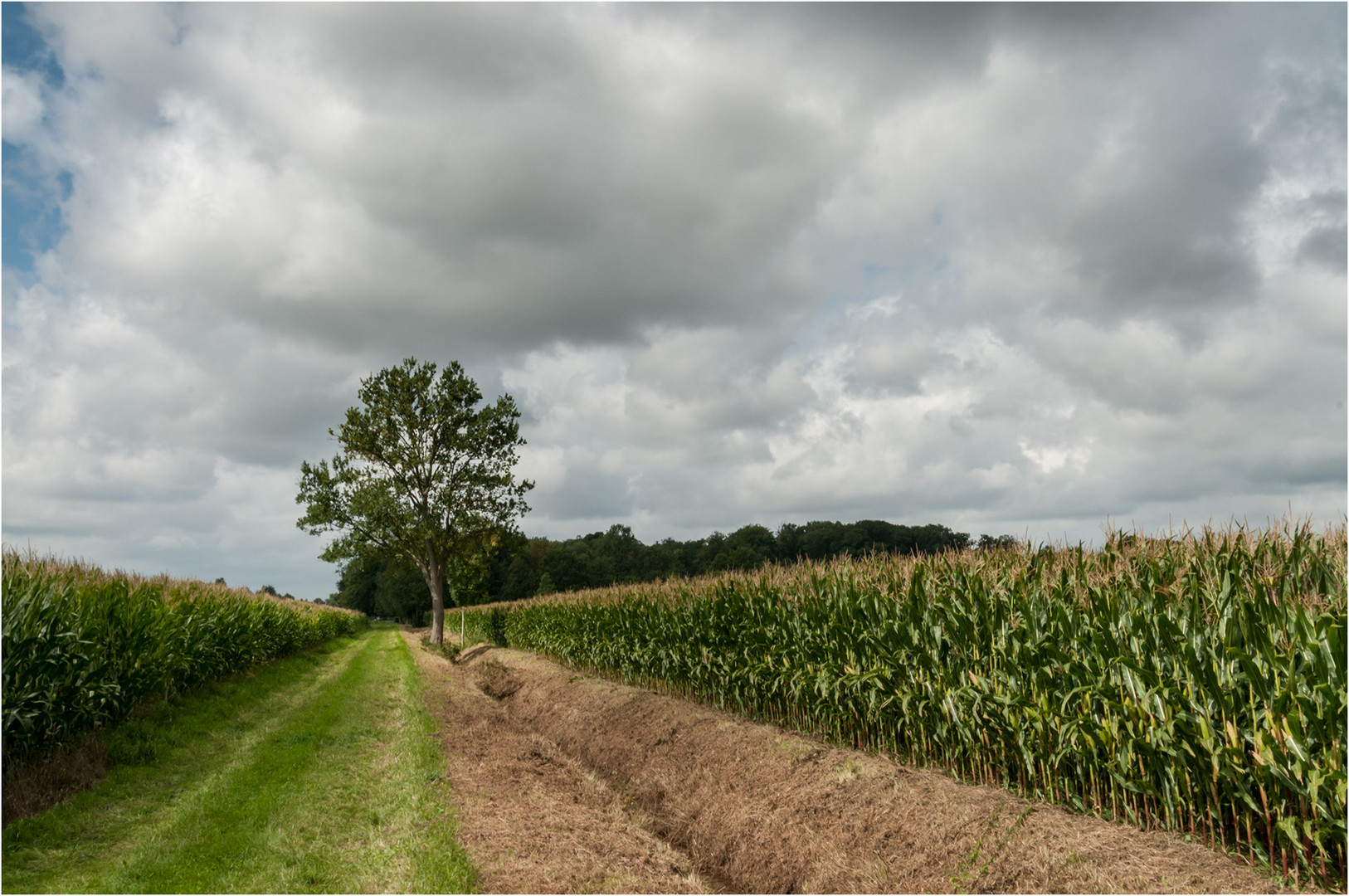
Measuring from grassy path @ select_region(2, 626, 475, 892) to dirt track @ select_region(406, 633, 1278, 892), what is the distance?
0.56 m

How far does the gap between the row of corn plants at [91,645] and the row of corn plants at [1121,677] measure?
8918mm

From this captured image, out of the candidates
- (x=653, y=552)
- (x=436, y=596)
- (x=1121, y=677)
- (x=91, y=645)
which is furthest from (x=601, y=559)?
(x=1121, y=677)

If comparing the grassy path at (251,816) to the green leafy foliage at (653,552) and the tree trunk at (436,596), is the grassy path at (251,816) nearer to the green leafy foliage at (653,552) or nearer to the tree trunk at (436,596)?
the green leafy foliage at (653,552)

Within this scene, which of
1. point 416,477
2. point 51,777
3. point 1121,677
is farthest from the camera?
point 416,477

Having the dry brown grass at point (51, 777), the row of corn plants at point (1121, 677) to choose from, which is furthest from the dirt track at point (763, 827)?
the dry brown grass at point (51, 777)

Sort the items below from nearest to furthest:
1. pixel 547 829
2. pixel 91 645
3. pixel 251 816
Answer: pixel 547 829
pixel 251 816
pixel 91 645

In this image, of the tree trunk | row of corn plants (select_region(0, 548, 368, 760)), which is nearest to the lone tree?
the tree trunk

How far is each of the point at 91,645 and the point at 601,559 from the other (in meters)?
82.2

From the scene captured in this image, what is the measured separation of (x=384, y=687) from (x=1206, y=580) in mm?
18345

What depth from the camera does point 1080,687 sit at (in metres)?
5.26

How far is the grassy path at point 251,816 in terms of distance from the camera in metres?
5.73

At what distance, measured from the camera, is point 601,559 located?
90.2 m

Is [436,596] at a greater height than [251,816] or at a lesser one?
lesser

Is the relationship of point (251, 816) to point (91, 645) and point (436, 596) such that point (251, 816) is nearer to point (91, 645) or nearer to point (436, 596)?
point (91, 645)
